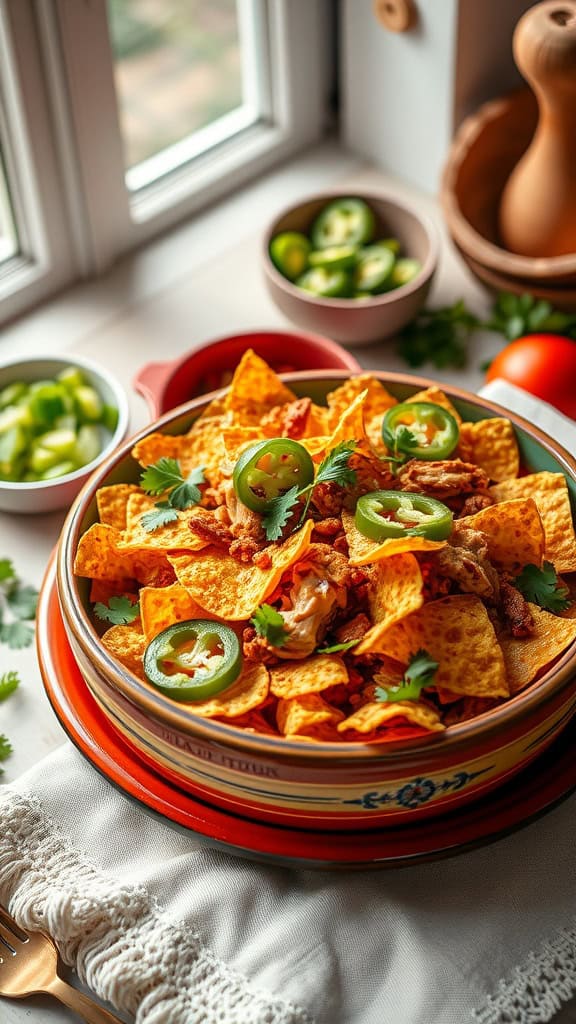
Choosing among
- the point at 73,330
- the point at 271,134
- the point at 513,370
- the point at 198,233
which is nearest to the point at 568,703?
the point at 513,370

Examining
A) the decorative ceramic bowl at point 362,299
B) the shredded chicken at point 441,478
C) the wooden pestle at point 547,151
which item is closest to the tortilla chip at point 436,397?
the shredded chicken at point 441,478

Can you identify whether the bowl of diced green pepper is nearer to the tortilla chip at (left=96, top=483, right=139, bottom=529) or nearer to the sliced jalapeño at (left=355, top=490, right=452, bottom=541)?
the tortilla chip at (left=96, top=483, right=139, bottom=529)

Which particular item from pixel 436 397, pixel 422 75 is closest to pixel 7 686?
pixel 436 397

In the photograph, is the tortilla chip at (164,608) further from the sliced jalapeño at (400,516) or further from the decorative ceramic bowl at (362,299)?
the decorative ceramic bowl at (362,299)

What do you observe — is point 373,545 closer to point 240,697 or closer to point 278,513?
point 278,513

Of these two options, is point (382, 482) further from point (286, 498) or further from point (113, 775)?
point (113, 775)
